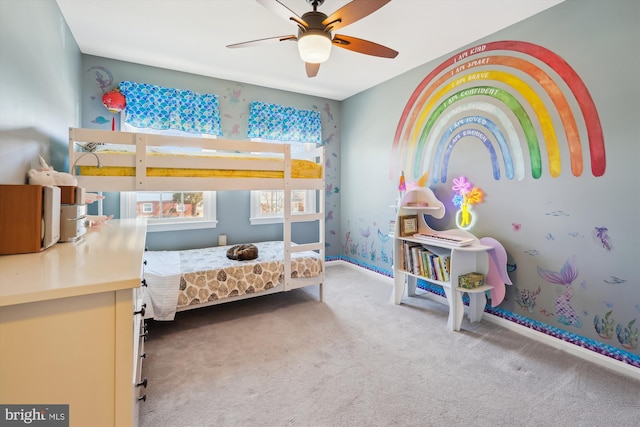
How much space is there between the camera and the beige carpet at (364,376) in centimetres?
166

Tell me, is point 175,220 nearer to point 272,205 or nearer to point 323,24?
point 272,205

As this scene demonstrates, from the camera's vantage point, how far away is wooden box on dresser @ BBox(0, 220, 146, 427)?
0.73 metres

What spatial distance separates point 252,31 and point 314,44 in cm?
106

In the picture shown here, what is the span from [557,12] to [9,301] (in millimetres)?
3422

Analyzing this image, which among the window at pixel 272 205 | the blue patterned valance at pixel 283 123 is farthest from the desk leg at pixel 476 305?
the blue patterned valance at pixel 283 123

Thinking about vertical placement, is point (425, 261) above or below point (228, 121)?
below

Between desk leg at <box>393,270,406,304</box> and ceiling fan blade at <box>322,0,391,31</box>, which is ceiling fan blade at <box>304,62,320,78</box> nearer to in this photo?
ceiling fan blade at <box>322,0,391,31</box>

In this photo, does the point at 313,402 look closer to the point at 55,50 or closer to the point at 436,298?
the point at 436,298

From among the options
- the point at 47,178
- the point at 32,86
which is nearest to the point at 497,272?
the point at 47,178

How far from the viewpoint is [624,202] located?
2068mm

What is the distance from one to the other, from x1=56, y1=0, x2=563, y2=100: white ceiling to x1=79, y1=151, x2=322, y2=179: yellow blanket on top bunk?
1.12 metres

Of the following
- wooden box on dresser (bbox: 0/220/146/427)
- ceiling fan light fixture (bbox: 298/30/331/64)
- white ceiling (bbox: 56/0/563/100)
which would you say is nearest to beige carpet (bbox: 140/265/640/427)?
wooden box on dresser (bbox: 0/220/146/427)

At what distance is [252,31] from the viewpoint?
271 cm

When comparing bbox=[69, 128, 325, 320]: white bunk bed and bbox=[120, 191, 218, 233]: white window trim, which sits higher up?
bbox=[69, 128, 325, 320]: white bunk bed
